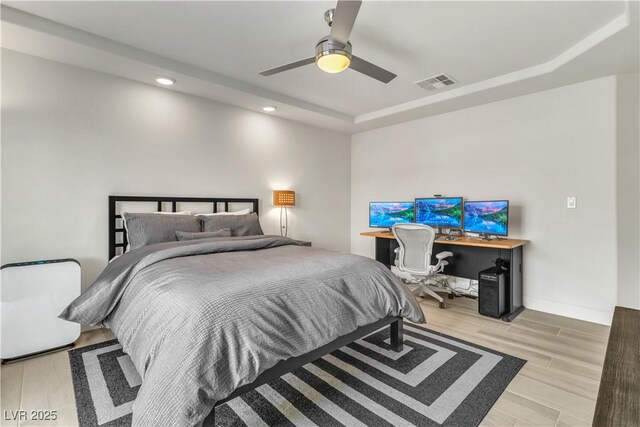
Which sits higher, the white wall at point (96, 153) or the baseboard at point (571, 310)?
the white wall at point (96, 153)

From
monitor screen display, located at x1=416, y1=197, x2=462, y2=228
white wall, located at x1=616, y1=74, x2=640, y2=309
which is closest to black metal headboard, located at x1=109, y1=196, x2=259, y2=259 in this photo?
monitor screen display, located at x1=416, y1=197, x2=462, y2=228

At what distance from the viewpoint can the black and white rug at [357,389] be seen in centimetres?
168

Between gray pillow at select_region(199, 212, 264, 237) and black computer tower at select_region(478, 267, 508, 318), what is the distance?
2457 millimetres

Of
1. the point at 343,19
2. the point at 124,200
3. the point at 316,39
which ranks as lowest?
the point at 124,200

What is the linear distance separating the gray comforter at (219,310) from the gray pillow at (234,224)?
2.51 ft

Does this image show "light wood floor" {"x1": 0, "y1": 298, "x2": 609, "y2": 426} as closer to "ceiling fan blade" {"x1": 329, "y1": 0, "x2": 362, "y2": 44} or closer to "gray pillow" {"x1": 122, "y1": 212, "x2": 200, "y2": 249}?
"gray pillow" {"x1": 122, "y1": 212, "x2": 200, "y2": 249}

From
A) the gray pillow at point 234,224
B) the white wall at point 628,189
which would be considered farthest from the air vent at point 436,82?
the gray pillow at point 234,224

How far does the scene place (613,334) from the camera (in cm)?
137

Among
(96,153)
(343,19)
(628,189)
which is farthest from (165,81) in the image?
(628,189)

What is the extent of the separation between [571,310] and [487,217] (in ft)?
→ 4.06

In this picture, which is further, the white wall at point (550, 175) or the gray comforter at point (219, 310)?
the white wall at point (550, 175)

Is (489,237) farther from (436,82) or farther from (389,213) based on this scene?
(436,82)

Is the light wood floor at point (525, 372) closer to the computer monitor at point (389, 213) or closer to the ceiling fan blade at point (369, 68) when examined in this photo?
the computer monitor at point (389, 213)

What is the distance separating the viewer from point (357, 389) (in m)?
1.93
